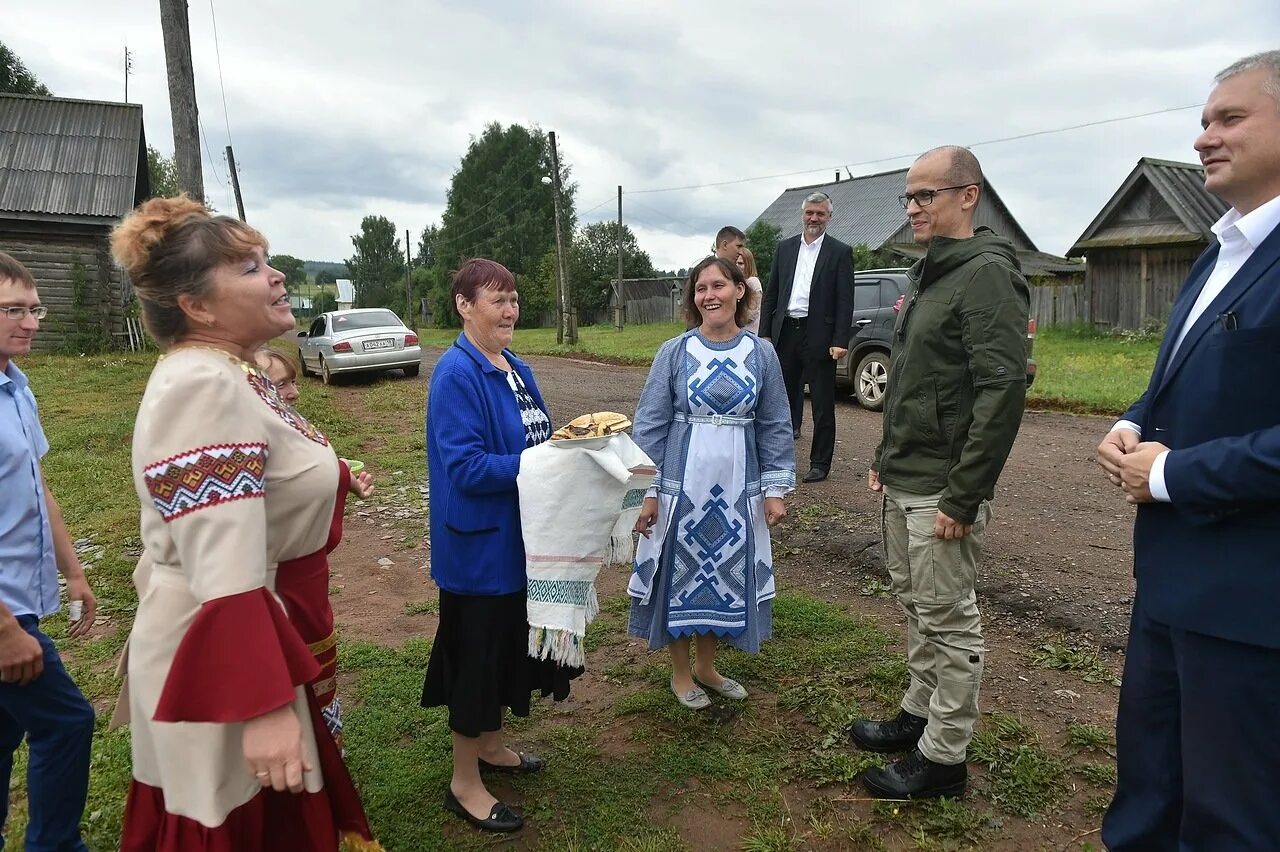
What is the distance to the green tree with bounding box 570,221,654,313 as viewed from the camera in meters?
44.5

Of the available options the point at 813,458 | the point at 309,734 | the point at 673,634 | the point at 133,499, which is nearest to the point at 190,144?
the point at 133,499

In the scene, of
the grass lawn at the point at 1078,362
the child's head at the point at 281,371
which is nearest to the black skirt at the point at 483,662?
the child's head at the point at 281,371

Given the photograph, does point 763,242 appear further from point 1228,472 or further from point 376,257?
point 376,257

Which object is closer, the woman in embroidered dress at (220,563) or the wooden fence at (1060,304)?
the woman in embroidered dress at (220,563)

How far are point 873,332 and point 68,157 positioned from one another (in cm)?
1883

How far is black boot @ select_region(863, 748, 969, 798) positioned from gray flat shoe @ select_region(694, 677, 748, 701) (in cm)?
80

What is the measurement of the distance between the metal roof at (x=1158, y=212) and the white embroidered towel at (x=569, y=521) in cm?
1894

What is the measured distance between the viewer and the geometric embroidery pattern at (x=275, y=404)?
171 centimetres

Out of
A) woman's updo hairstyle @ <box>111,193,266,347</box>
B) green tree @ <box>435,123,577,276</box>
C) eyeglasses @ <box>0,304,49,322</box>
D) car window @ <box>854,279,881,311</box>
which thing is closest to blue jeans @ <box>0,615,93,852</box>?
eyeglasses @ <box>0,304,49,322</box>

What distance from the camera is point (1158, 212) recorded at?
59.9 ft

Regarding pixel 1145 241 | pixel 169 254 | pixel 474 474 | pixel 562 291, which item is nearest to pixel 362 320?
pixel 562 291

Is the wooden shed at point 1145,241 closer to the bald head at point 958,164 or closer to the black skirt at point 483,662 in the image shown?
the bald head at point 958,164

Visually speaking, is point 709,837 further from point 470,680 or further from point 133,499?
point 133,499

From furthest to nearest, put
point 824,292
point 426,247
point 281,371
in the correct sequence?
point 426,247, point 824,292, point 281,371
